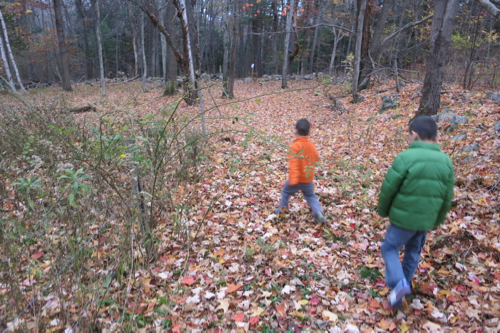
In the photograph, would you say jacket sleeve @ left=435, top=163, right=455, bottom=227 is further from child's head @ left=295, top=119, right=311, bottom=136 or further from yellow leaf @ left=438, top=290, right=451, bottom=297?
child's head @ left=295, top=119, right=311, bottom=136

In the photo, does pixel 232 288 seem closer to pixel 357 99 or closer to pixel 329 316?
pixel 329 316

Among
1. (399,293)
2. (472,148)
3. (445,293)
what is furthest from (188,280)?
(472,148)

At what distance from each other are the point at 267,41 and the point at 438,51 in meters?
29.2

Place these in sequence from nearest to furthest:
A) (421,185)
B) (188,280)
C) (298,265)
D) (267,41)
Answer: (421,185), (188,280), (298,265), (267,41)

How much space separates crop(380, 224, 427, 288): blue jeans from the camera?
2391mm

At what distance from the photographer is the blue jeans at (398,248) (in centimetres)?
239

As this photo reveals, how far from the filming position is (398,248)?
2480 mm

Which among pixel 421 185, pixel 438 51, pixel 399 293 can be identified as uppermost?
pixel 438 51

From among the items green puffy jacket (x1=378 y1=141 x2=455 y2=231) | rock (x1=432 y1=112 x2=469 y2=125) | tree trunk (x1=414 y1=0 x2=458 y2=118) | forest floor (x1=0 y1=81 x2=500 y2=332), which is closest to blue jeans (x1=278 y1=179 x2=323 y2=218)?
forest floor (x1=0 y1=81 x2=500 y2=332)

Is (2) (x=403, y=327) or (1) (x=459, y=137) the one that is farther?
(1) (x=459, y=137)

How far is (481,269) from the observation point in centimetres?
272

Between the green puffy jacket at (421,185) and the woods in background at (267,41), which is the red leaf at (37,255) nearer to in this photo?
the woods in background at (267,41)

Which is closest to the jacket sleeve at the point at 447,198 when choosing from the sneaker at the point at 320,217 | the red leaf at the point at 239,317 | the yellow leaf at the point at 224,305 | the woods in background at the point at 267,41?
the sneaker at the point at 320,217

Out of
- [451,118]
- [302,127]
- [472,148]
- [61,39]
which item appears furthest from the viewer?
[61,39]
